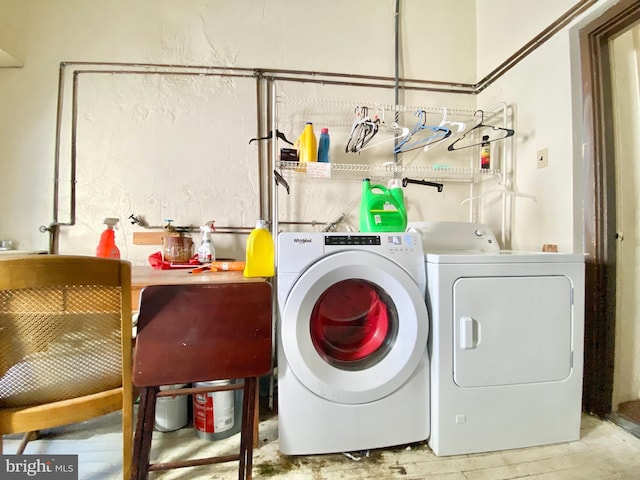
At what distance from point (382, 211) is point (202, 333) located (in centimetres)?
90

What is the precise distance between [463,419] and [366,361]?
431 millimetres

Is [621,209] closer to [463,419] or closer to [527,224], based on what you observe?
[527,224]

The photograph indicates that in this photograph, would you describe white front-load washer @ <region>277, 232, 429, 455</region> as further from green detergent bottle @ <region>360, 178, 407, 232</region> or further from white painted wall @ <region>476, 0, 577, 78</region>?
white painted wall @ <region>476, 0, 577, 78</region>

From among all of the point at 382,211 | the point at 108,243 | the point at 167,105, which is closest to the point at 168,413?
the point at 108,243

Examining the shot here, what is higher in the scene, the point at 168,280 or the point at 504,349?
the point at 168,280

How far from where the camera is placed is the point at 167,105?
1.77 meters

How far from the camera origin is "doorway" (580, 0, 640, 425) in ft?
Result: 4.19

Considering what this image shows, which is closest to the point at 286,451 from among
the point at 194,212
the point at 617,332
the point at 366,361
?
the point at 366,361

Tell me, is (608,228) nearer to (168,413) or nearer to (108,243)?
(168,413)

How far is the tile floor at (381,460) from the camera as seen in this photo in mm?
1000

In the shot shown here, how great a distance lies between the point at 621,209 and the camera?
131cm

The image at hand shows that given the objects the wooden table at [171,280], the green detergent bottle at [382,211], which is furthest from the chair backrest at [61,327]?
the green detergent bottle at [382,211]


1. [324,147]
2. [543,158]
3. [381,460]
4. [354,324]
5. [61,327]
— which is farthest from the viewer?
[324,147]

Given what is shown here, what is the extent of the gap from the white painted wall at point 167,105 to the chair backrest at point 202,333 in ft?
2.90
